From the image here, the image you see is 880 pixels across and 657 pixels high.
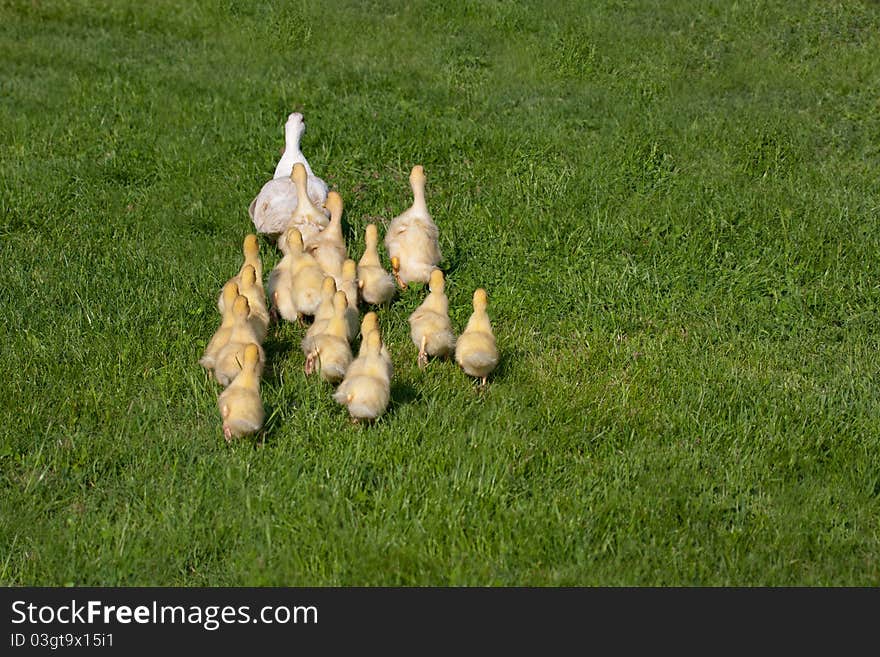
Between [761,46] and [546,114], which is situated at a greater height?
[761,46]

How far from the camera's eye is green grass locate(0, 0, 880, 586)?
4785 mm

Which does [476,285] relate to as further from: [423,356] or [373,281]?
[423,356]

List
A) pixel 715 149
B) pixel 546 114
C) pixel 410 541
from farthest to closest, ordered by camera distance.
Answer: pixel 546 114 < pixel 715 149 < pixel 410 541

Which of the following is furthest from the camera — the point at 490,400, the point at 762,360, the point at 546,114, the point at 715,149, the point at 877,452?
the point at 546,114

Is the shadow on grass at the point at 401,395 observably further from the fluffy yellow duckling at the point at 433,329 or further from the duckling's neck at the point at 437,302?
the duckling's neck at the point at 437,302

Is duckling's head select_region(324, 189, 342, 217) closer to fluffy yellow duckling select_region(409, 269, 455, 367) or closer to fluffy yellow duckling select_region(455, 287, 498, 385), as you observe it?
fluffy yellow duckling select_region(409, 269, 455, 367)

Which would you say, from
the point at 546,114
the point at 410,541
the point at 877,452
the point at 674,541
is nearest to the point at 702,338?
the point at 877,452

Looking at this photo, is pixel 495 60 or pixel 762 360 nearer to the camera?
pixel 762 360

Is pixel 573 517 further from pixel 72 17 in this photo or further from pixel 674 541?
pixel 72 17

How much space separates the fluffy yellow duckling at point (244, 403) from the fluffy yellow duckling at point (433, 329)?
1.09 meters

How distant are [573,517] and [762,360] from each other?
2209 millimetres

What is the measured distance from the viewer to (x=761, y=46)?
12250 mm

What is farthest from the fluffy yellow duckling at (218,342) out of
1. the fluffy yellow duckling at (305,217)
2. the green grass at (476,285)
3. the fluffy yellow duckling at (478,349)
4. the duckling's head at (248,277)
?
the fluffy yellow duckling at (305,217)

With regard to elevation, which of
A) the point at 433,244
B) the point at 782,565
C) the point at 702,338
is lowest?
the point at 782,565
